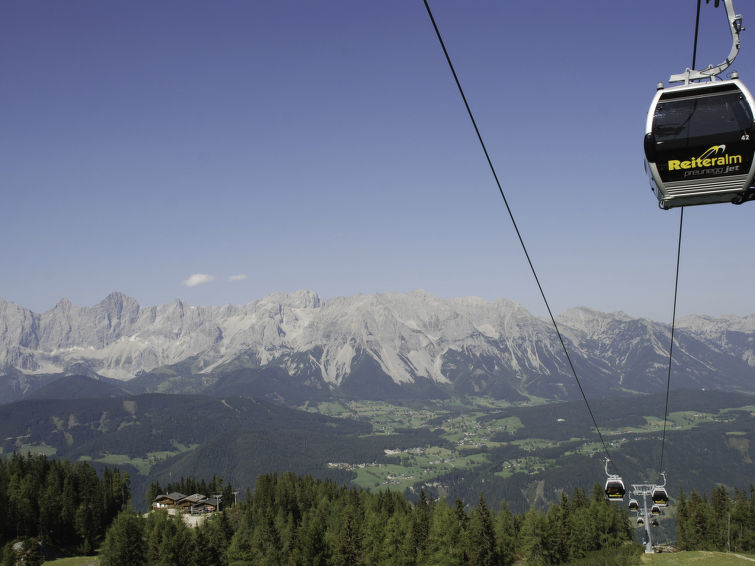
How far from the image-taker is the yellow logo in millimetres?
11867

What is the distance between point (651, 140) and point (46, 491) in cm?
11008

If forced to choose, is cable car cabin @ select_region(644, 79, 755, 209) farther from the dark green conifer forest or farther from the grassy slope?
the dark green conifer forest

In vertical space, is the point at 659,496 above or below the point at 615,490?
below

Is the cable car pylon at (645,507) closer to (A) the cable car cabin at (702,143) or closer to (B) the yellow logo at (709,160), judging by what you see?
(A) the cable car cabin at (702,143)

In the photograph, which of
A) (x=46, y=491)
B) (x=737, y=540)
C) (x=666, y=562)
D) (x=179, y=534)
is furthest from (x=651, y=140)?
(x=46, y=491)

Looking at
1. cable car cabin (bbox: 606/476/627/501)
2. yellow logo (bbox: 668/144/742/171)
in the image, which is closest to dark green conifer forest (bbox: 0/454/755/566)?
cable car cabin (bbox: 606/476/627/501)

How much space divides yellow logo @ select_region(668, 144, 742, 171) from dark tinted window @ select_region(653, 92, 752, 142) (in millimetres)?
382

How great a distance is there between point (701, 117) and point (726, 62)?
1243 mm

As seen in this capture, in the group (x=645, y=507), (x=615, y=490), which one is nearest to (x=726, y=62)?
(x=615, y=490)

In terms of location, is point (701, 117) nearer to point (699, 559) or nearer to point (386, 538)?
point (699, 559)

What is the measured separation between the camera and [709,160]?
12039 millimetres

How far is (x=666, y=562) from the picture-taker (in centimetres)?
6212

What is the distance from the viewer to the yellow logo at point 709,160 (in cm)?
1187

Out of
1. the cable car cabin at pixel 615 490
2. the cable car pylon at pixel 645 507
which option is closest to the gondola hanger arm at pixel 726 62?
the cable car cabin at pixel 615 490
